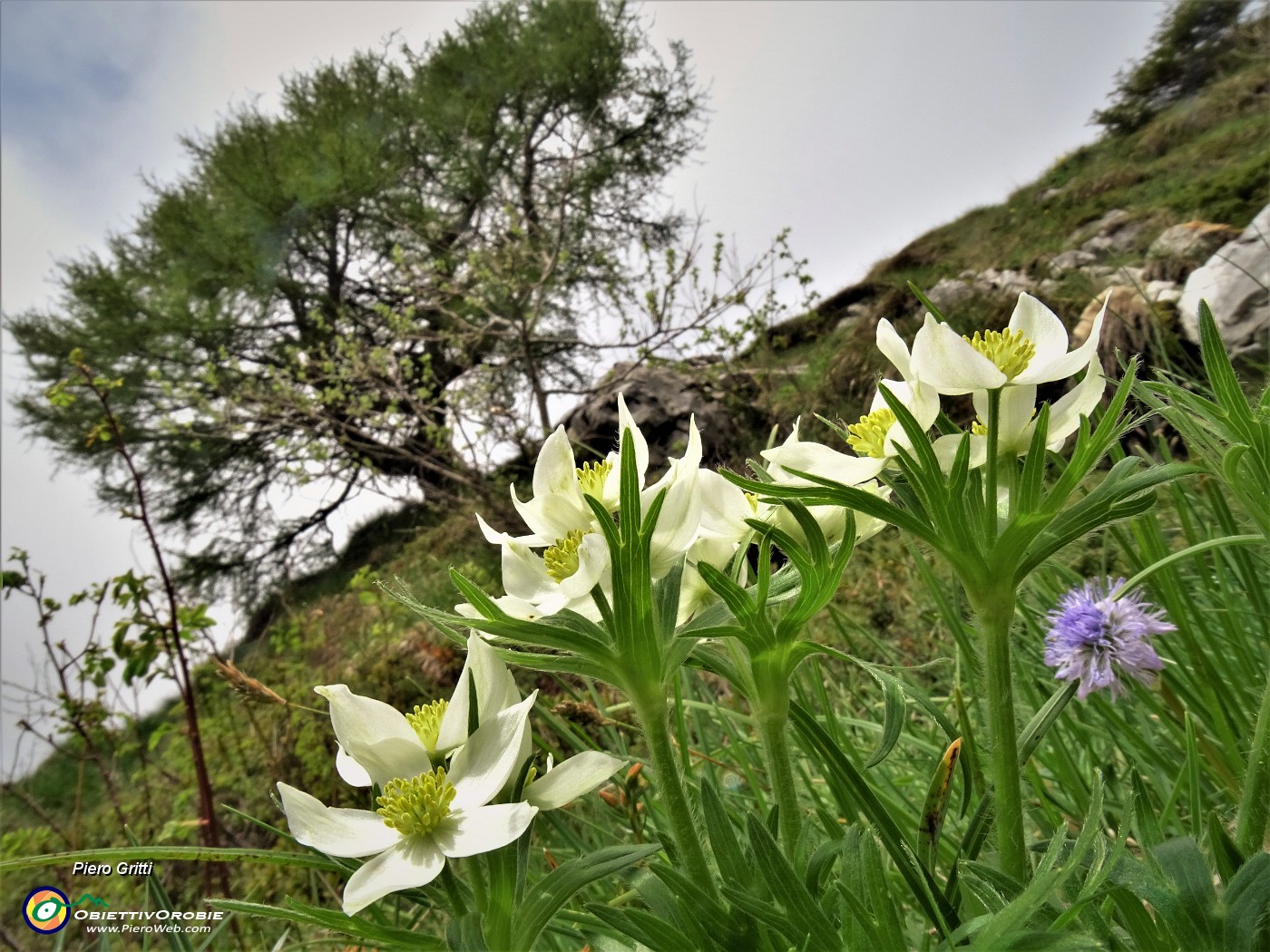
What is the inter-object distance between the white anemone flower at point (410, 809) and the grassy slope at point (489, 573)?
293 mm

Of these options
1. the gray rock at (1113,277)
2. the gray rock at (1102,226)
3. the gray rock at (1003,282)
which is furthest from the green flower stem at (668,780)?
the gray rock at (1102,226)

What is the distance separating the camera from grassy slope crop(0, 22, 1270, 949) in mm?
1566

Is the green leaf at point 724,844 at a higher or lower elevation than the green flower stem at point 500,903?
lower

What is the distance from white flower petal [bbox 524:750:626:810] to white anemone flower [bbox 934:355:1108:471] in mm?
127

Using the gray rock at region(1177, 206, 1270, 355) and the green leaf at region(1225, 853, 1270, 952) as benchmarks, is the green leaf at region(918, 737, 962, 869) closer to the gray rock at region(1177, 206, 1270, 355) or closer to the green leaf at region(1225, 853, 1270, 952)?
the green leaf at region(1225, 853, 1270, 952)

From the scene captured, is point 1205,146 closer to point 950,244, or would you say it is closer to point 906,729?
point 950,244

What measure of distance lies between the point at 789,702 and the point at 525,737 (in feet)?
0.27

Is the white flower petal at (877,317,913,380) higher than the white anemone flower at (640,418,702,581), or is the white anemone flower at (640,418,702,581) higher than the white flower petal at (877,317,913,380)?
the white flower petal at (877,317,913,380)

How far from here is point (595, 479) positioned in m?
0.24

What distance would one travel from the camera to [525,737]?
19 centimetres

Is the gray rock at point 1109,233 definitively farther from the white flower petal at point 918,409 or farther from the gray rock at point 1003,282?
the white flower petal at point 918,409

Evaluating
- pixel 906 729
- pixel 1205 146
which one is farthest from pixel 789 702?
pixel 1205 146

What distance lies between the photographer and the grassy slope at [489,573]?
5.14ft

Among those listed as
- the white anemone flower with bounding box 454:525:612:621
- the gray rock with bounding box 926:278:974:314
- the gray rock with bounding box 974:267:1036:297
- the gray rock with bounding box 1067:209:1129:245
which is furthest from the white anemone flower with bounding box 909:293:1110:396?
the gray rock with bounding box 1067:209:1129:245
